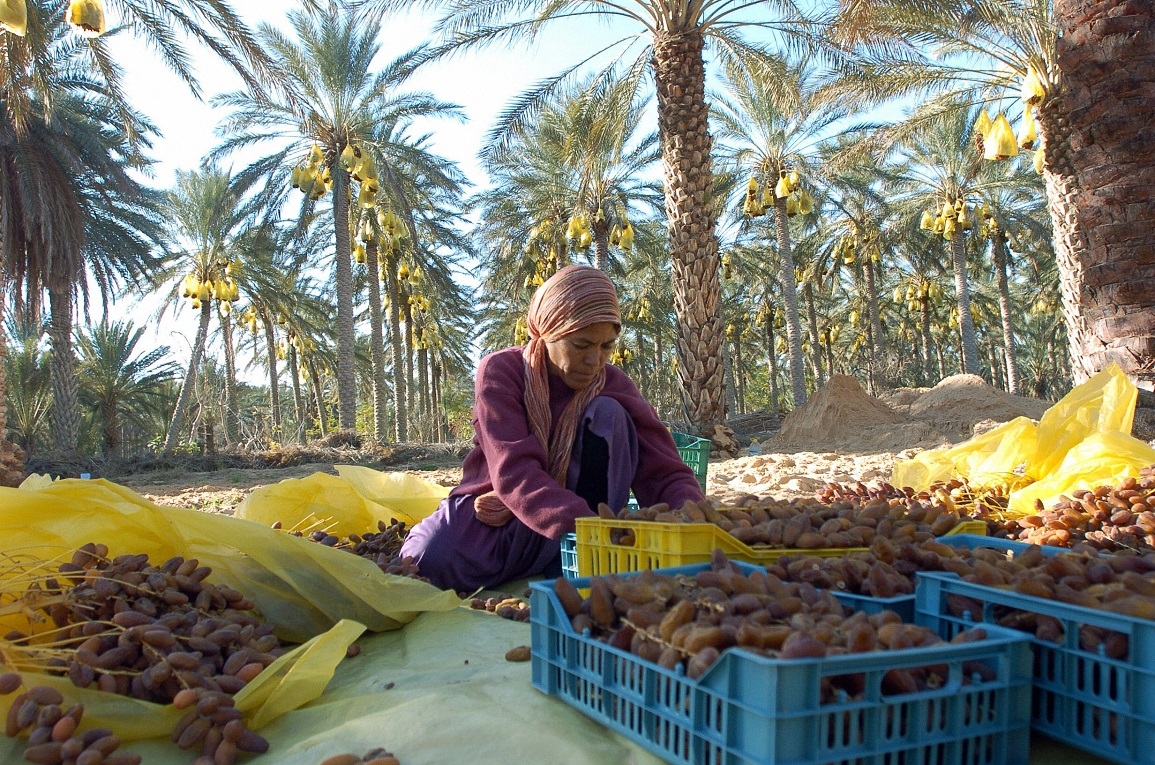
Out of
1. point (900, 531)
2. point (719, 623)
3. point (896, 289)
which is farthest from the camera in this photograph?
point (896, 289)

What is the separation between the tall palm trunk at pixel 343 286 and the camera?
16141mm

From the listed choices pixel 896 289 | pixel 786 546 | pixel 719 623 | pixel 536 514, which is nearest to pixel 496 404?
pixel 536 514

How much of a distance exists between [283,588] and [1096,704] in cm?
207

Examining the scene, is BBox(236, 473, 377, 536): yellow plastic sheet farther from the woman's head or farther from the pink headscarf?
the woman's head

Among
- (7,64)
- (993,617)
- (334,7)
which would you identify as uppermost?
(334,7)

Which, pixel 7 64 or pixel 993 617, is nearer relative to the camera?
pixel 993 617

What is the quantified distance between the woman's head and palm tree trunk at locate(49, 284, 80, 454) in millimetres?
14985

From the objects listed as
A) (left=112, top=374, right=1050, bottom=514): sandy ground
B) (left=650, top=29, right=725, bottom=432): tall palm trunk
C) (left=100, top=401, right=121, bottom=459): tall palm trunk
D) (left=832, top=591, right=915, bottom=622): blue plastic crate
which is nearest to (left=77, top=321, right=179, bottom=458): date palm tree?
(left=100, top=401, right=121, bottom=459): tall palm trunk

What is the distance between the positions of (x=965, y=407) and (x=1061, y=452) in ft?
21.0

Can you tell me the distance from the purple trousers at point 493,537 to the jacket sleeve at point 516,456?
9.0 inches

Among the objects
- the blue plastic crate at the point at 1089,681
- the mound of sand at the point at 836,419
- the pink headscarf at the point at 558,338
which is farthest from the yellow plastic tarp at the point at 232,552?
the mound of sand at the point at 836,419

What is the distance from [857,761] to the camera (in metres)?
1.25

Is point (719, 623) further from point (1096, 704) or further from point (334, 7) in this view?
point (334, 7)

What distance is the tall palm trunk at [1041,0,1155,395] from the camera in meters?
5.53
